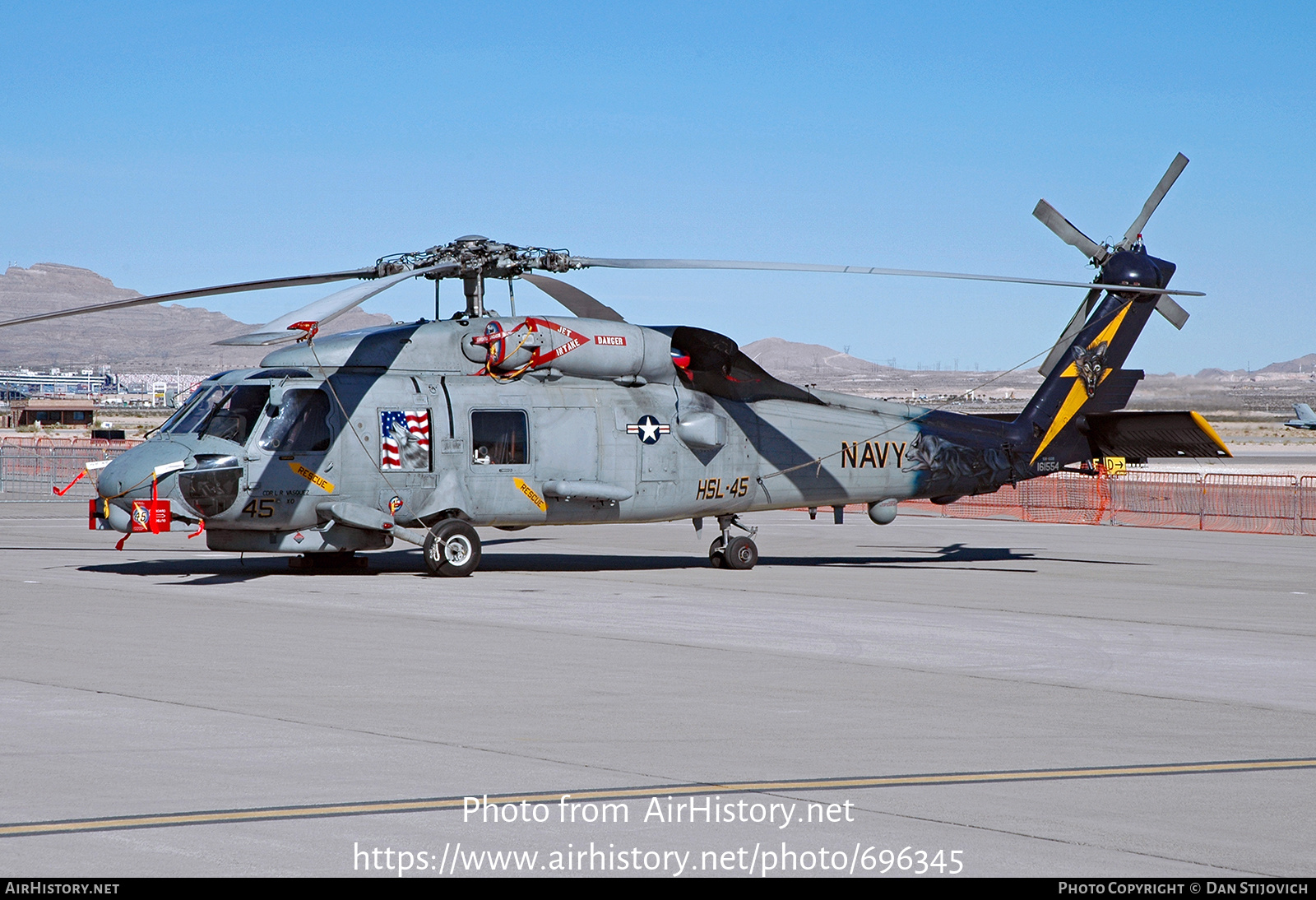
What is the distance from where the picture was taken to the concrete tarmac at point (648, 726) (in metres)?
Result: 5.76

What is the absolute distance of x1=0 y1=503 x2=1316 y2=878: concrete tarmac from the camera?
576 cm

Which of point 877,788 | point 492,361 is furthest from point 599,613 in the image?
point 877,788

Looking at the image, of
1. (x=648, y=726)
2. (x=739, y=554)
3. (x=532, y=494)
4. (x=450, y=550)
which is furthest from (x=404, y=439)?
(x=648, y=726)

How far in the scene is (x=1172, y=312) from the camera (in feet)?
71.6

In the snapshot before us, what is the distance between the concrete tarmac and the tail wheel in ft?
7.26

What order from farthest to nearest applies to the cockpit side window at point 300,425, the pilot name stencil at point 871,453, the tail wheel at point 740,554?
the pilot name stencil at point 871,453, the tail wheel at point 740,554, the cockpit side window at point 300,425

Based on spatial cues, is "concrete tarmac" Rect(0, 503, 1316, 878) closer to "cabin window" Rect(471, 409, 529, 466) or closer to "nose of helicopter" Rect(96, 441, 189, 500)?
"nose of helicopter" Rect(96, 441, 189, 500)

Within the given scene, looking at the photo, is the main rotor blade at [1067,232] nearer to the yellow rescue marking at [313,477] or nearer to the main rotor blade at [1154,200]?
the main rotor blade at [1154,200]

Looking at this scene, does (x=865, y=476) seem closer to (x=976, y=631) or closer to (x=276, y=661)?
(x=976, y=631)

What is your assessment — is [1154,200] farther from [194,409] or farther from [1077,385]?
[194,409]

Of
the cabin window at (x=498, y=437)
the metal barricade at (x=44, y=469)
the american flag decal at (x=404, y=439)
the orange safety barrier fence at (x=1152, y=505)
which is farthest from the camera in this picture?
the metal barricade at (x=44, y=469)

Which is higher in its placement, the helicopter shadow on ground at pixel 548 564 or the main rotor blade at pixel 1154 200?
the main rotor blade at pixel 1154 200

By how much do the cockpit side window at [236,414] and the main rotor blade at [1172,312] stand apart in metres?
14.2

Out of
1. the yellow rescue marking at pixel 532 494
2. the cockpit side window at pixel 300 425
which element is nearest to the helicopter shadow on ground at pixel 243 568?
the cockpit side window at pixel 300 425
